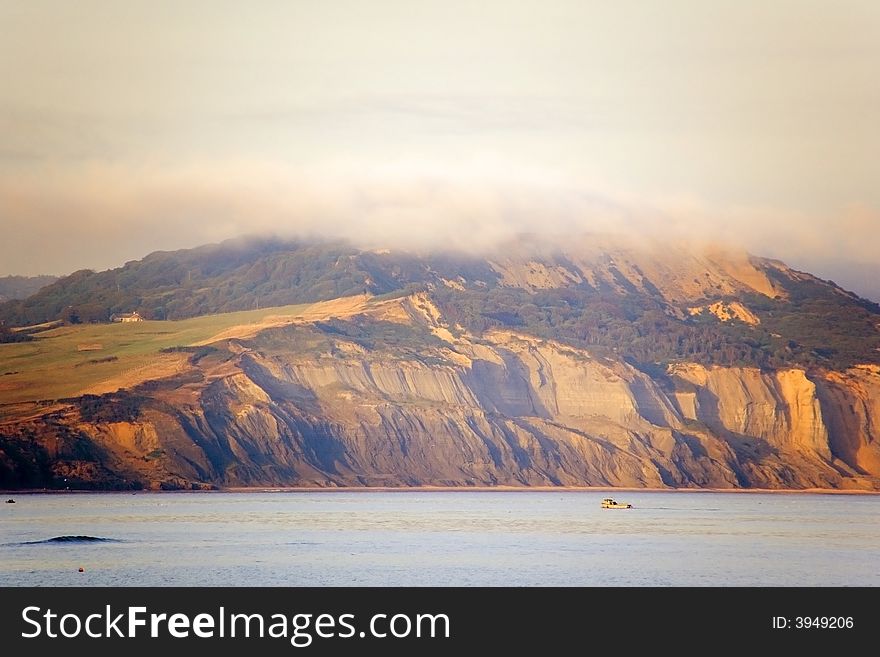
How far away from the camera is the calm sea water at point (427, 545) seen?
86.4m

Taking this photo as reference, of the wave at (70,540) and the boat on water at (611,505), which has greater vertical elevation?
the wave at (70,540)

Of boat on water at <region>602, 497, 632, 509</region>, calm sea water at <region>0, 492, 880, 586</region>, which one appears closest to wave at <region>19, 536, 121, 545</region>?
calm sea water at <region>0, 492, 880, 586</region>

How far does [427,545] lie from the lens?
10681 cm

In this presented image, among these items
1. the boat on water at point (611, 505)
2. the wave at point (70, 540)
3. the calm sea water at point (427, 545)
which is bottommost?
the boat on water at point (611, 505)

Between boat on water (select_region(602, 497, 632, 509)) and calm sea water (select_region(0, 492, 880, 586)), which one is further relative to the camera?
boat on water (select_region(602, 497, 632, 509))

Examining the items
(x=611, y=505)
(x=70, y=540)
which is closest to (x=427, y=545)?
(x=70, y=540)

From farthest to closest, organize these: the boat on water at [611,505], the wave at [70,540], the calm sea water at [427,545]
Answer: the boat on water at [611,505]
the wave at [70,540]
the calm sea water at [427,545]

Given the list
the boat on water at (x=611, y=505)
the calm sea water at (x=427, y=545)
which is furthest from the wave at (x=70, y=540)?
the boat on water at (x=611, y=505)

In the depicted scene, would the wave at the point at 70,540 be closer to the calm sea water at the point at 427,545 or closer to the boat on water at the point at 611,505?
the calm sea water at the point at 427,545

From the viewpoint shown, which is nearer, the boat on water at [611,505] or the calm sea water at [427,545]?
the calm sea water at [427,545]

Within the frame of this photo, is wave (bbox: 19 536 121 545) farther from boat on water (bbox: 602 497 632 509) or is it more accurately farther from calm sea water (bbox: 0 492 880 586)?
boat on water (bbox: 602 497 632 509)

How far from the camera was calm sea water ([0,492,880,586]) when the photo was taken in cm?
8638
